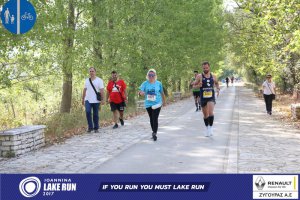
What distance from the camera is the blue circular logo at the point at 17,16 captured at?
7812mm

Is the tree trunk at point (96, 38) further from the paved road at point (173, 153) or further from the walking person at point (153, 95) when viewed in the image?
the walking person at point (153, 95)

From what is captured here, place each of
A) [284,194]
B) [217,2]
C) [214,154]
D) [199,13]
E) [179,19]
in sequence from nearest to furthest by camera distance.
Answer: [284,194] → [214,154] → [179,19] → [199,13] → [217,2]

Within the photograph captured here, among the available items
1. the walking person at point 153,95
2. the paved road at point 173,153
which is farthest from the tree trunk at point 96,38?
the walking person at point 153,95

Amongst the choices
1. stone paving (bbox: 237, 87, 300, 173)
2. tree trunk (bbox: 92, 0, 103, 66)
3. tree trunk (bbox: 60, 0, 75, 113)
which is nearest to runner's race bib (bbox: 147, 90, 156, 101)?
stone paving (bbox: 237, 87, 300, 173)

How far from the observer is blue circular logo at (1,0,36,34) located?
7.81 metres

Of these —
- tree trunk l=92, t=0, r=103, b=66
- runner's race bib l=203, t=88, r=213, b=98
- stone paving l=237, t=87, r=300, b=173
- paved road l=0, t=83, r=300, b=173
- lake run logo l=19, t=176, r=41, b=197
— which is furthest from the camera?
tree trunk l=92, t=0, r=103, b=66

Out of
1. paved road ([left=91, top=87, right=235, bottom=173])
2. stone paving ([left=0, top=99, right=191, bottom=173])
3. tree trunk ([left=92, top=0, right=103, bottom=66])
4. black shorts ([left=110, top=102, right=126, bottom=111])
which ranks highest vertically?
tree trunk ([left=92, top=0, right=103, bottom=66])

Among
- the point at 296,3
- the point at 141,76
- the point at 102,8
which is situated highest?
the point at 102,8

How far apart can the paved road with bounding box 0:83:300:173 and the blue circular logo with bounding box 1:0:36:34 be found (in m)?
2.68

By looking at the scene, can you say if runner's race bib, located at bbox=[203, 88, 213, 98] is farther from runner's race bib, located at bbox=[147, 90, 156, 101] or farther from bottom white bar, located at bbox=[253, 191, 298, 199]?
bottom white bar, located at bbox=[253, 191, 298, 199]

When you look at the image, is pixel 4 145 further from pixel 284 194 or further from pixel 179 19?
pixel 179 19

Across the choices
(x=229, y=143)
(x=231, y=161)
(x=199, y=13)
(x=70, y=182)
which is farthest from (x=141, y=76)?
(x=70, y=182)

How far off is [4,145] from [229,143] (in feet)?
17.5

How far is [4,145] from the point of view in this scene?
9086mm
